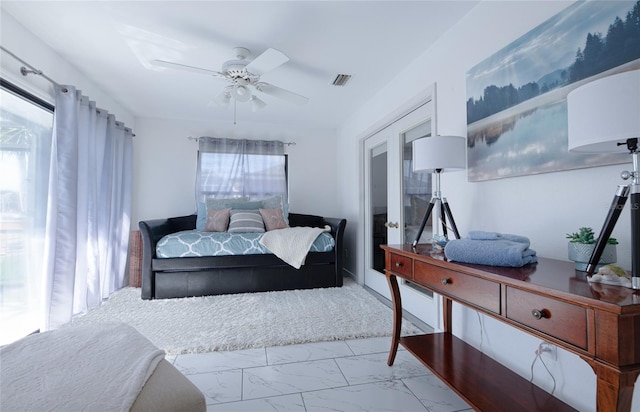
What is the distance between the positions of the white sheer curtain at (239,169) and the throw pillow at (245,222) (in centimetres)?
60

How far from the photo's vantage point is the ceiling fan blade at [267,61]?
1.90m

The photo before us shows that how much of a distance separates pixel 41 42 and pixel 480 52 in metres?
3.15

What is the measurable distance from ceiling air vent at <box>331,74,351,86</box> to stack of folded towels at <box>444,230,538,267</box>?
2.03m

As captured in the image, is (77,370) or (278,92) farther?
(278,92)

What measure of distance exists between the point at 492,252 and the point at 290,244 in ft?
7.99

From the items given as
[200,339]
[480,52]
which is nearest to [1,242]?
[200,339]

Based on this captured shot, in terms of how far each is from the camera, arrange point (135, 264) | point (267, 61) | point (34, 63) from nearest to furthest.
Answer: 1. point (267, 61)
2. point (34, 63)
3. point (135, 264)

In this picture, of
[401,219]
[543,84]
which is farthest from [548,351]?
[401,219]

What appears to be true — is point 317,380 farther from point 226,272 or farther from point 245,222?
point 245,222

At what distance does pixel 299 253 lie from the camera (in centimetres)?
327

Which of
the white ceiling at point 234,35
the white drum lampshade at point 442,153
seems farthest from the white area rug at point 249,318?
the white ceiling at point 234,35

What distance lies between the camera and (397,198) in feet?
9.34

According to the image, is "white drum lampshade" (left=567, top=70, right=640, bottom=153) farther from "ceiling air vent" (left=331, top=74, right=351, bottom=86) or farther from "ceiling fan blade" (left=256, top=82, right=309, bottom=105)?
"ceiling air vent" (left=331, top=74, right=351, bottom=86)

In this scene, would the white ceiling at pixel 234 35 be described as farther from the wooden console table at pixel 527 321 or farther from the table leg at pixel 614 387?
the table leg at pixel 614 387
